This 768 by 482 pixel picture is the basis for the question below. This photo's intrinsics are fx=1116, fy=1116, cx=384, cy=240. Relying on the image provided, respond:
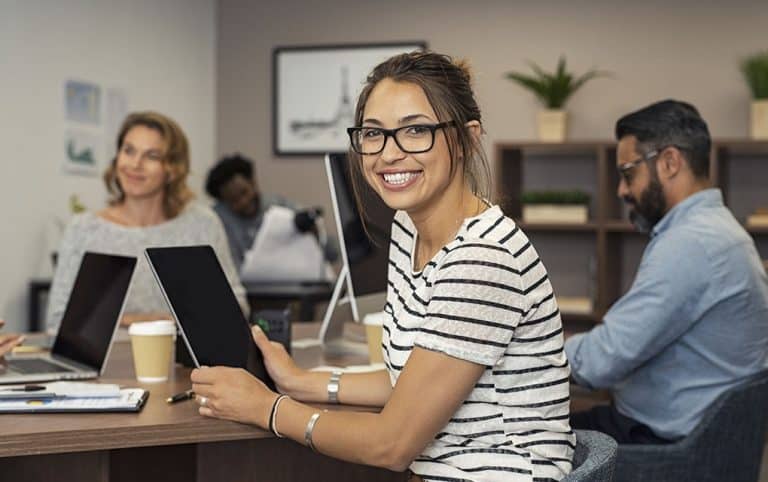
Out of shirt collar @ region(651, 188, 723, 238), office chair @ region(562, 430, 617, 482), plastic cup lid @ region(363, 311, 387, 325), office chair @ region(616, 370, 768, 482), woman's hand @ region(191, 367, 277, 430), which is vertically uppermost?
shirt collar @ region(651, 188, 723, 238)

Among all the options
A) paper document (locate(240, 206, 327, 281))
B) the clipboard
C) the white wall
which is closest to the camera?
the clipboard

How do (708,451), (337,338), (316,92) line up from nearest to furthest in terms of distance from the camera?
(708,451) < (337,338) < (316,92)

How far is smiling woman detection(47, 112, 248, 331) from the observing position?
11.6 ft

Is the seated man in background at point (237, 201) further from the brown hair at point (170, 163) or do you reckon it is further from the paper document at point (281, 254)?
the brown hair at point (170, 163)

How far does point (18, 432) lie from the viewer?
1724mm

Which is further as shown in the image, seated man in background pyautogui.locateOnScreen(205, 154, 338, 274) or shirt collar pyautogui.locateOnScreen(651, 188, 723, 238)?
seated man in background pyautogui.locateOnScreen(205, 154, 338, 274)

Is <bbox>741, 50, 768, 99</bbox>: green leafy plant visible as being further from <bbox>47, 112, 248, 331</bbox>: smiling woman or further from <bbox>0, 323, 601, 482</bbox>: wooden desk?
<bbox>0, 323, 601, 482</bbox>: wooden desk

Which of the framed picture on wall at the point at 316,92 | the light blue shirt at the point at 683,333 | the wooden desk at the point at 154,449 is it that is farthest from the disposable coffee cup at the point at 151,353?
the framed picture on wall at the point at 316,92

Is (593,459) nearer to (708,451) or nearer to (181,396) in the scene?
(181,396)

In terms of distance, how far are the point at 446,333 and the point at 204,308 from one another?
0.54 m

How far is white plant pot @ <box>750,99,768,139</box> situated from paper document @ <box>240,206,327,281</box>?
2.28m

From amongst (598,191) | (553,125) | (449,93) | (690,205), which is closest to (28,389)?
(449,93)

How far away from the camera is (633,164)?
2979 millimetres

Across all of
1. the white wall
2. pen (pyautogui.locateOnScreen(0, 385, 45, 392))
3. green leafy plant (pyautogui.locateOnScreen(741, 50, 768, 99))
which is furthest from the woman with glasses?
green leafy plant (pyautogui.locateOnScreen(741, 50, 768, 99))
